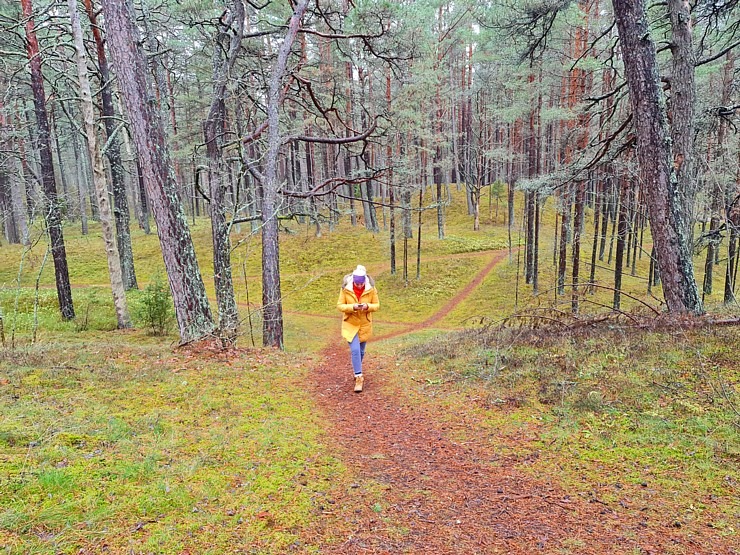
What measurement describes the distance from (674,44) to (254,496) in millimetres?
8484

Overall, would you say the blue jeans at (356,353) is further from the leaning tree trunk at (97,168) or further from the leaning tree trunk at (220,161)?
the leaning tree trunk at (97,168)

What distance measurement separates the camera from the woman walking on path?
602 centimetres

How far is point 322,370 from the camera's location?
7.35 m

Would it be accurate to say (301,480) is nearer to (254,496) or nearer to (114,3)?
(254,496)

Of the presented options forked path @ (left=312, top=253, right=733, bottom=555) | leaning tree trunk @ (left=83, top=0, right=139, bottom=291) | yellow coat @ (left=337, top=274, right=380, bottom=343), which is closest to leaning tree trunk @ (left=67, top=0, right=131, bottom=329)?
leaning tree trunk @ (left=83, top=0, right=139, bottom=291)

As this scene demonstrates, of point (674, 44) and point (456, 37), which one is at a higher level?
point (456, 37)

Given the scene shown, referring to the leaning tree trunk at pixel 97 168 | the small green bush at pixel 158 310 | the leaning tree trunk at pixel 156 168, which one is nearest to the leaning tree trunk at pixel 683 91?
the leaning tree trunk at pixel 156 168

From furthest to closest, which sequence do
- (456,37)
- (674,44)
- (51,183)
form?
(456,37) → (51,183) → (674,44)

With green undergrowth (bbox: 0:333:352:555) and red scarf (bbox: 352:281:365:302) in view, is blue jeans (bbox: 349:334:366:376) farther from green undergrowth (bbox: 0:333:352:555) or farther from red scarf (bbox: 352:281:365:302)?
green undergrowth (bbox: 0:333:352:555)

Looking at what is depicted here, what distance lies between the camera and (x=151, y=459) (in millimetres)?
3227

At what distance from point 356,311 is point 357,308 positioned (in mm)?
172

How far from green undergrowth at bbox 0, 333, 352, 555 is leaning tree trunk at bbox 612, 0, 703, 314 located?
5.77 meters

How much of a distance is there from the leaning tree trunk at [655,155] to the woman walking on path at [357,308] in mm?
4538

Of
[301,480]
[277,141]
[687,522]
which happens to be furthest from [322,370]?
[687,522]
